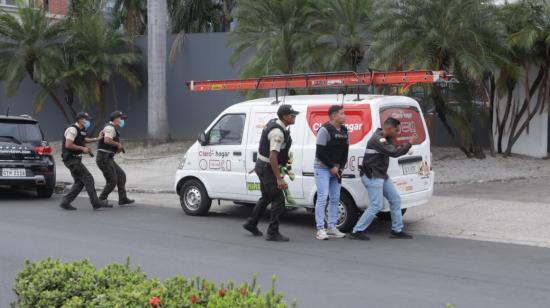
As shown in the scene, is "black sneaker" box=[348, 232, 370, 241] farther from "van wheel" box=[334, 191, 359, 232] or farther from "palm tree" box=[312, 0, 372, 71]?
"palm tree" box=[312, 0, 372, 71]

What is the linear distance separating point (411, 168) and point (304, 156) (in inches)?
58.3

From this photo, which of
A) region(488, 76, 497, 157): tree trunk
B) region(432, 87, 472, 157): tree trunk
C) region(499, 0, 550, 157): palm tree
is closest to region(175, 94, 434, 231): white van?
region(432, 87, 472, 157): tree trunk

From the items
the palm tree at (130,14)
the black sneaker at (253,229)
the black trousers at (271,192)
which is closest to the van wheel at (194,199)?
the black sneaker at (253,229)

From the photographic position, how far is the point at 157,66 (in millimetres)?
19297

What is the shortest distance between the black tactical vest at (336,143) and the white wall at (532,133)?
8.16m

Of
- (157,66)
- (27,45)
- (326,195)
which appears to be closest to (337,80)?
(326,195)

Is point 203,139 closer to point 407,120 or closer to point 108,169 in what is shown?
point 108,169

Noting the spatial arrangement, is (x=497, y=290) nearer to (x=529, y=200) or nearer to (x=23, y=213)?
(x=529, y=200)

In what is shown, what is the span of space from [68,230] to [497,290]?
5.88 m

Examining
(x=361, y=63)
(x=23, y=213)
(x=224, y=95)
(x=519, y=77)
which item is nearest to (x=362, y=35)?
(x=361, y=63)

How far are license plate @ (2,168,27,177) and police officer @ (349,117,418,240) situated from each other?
22.1 ft

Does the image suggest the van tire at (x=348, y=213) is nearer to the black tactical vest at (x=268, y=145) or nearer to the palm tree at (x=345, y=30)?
the black tactical vest at (x=268, y=145)

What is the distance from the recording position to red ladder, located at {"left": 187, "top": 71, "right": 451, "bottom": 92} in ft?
28.7

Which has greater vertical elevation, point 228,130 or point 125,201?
point 228,130
